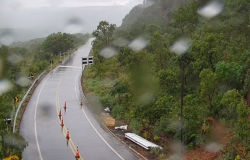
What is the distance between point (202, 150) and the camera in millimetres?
16578

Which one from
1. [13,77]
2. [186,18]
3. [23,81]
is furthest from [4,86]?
[186,18]

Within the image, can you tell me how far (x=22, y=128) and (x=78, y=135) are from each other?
132 inches

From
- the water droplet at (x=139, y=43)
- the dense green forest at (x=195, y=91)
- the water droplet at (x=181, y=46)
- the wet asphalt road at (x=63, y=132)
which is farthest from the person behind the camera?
the water droplet at (x=139, y=43)

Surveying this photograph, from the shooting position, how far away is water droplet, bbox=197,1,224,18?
3556 centimetres

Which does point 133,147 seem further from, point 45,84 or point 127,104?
point 45,84

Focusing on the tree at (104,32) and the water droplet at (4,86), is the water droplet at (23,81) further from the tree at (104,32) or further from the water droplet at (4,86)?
the tree at (104,32)

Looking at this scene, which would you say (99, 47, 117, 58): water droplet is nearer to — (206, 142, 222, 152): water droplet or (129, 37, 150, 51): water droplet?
(129, 37, 150, 51): water droplet

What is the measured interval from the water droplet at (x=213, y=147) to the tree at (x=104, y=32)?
30954 mm

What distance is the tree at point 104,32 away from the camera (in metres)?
46.1

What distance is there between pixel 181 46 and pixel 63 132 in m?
12.2

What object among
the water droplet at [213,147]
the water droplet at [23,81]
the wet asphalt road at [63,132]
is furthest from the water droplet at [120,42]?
the water droplet at [213,147]

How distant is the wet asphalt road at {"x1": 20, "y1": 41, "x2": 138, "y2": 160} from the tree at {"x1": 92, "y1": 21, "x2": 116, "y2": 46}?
16.7 metres

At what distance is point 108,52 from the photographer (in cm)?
4694

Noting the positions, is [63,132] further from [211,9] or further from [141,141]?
[211,9]
